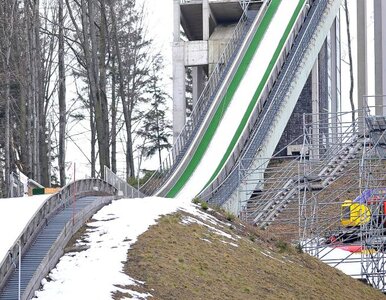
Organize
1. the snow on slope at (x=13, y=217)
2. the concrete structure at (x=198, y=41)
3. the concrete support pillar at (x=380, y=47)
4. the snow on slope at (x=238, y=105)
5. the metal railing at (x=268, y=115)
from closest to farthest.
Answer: the snow on slope at (x=13, y=217) < the metal railing at (x=268, y=115) < the snow on slope at (x=238, y=105) < the concrete support pillar at (x=380, y=47) < the concrete structure at (x=198, y=41)

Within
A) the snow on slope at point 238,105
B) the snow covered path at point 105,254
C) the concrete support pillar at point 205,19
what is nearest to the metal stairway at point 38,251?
the snow covered path at point 105,254

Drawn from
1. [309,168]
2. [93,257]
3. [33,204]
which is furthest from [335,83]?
[93,257]

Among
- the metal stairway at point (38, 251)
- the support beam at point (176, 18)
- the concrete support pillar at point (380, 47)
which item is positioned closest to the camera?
the metal stairway at point (38, 251)

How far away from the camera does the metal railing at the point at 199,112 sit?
42.8 m

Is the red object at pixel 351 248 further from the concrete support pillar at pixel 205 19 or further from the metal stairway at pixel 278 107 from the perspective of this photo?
the concrete support pillar at pixel 205 19

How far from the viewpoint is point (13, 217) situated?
76.7 feet

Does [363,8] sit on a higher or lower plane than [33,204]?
higher

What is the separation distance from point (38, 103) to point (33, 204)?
22.5 meters

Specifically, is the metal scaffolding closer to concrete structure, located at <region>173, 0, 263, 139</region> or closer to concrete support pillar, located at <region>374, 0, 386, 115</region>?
concrete support pillar, located at <region>374, 0, 386, 115</region>

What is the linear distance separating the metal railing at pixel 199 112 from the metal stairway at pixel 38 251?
58.9 feet

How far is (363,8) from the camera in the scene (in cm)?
5381

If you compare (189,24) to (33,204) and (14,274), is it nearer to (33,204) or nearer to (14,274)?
(33,204)

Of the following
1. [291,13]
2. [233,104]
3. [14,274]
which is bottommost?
[14,274]

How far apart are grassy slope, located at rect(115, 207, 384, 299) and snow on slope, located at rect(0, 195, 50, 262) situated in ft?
7.80
